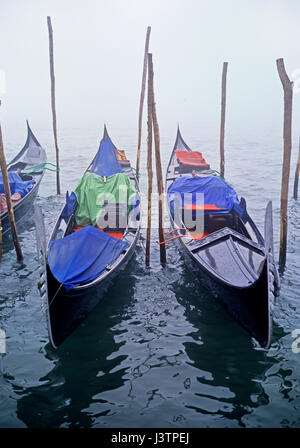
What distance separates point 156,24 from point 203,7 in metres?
21.7

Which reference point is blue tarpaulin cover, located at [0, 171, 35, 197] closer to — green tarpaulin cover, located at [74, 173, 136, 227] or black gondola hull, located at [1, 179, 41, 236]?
black gondola hull, located at [1, 179, 41, 236]

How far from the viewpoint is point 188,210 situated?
6.59 metres

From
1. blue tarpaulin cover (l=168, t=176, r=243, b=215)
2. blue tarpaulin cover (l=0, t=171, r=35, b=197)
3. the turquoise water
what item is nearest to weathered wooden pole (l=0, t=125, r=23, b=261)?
the turquoise water

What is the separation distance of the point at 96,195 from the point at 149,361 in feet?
11.3

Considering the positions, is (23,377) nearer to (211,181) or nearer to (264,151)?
(211,181)

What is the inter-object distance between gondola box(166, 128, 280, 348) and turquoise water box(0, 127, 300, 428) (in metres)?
0.38

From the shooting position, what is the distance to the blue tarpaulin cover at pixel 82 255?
428cm

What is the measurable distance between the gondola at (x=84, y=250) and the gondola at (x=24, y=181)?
1648 millimetres

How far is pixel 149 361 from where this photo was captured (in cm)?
401

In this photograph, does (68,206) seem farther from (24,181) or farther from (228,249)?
(24,181)

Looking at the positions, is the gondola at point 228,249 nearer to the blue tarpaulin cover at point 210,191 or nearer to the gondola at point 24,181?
the blue tarpaulin cover at point 210,191

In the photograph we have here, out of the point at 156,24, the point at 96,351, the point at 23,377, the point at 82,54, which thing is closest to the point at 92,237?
the point at 96,351

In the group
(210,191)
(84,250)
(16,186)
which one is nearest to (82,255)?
(84,250)

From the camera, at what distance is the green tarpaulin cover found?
631 centimetres
